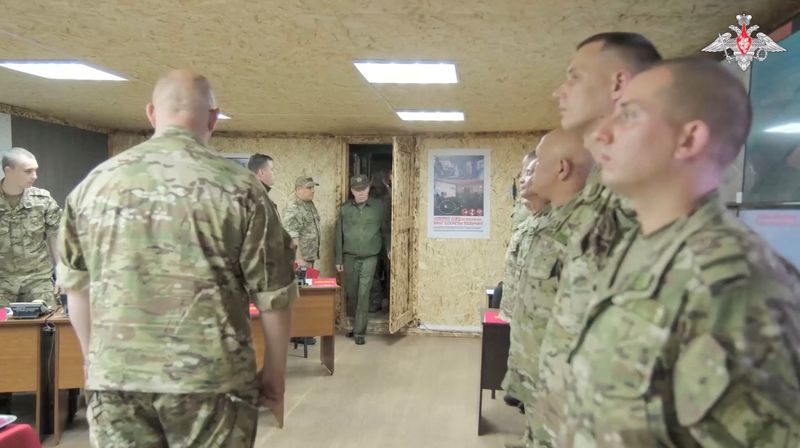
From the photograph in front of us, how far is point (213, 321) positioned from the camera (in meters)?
→ 1.39

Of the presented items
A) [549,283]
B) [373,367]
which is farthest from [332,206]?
[549,283]

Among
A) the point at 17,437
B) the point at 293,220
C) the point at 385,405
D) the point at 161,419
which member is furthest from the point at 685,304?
the point at 293,220

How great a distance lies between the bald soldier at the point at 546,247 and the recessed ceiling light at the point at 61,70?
2.75 metres

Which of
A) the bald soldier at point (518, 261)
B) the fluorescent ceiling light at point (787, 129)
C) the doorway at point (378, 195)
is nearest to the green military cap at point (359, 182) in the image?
the doorway at point (378, 195)

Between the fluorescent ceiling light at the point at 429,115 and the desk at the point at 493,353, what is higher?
the fluorescent ceiling light at the point at 429,115

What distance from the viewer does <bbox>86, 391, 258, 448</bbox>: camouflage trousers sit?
1382 millimetres

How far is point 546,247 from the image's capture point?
5.93 feet

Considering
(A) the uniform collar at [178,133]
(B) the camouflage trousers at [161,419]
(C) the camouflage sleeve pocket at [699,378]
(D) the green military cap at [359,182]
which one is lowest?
(B) the camouflage trousers at [161,419]

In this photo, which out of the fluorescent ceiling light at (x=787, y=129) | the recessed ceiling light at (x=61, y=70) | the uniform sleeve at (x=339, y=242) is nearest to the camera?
the fluorescent ceiling light at (x=787, y=129)

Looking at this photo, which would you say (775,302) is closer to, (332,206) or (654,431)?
(654,431)

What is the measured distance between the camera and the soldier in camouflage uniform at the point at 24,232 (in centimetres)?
342

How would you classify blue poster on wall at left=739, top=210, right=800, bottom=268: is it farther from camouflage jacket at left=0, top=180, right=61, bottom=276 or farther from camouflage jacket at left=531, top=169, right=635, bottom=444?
camouflage jacket at left=0, top=180, right=61, bottom=276

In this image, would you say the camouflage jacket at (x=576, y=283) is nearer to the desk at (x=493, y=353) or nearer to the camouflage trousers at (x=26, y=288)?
the desk at (x=493, y=353)

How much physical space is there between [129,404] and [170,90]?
0.87m
